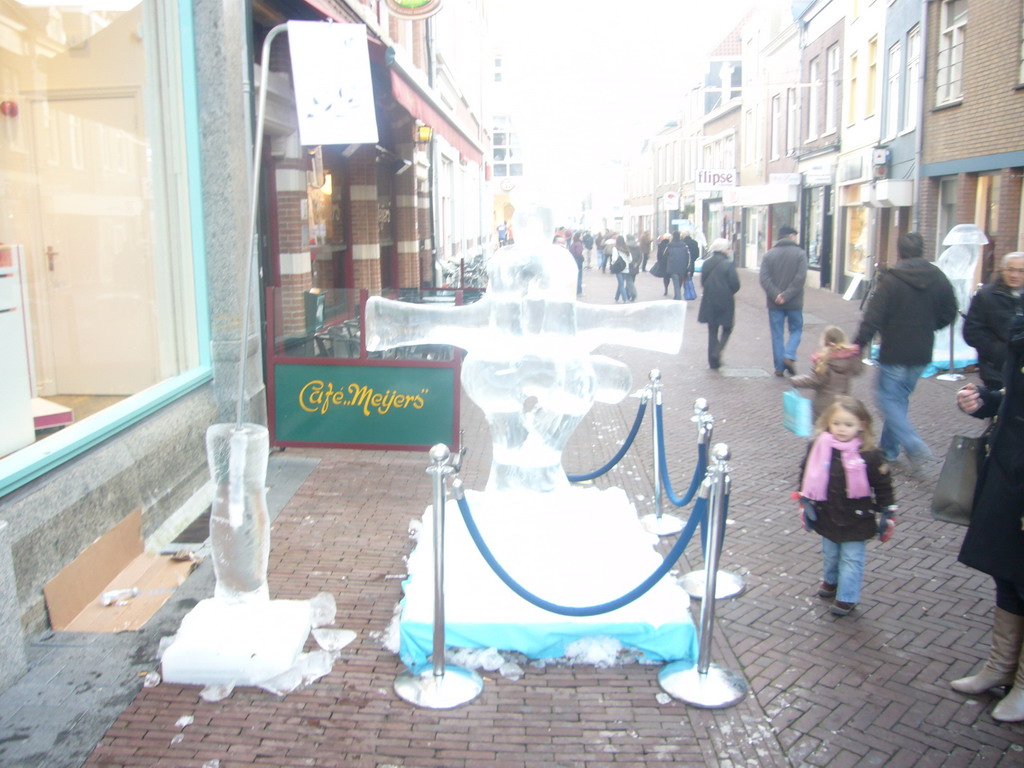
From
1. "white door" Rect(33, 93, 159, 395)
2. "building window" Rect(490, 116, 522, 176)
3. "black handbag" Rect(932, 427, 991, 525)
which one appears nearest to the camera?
"black handbag" Rect(932, 427, 991, 525)

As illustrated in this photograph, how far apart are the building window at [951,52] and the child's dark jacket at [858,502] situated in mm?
12115

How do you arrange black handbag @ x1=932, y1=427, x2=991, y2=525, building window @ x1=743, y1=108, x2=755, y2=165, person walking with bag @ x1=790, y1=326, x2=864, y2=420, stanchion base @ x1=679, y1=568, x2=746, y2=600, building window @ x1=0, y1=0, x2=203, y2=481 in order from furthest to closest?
1. building window @ x1=743, y1=108, x2=755, y2=165
2. person walking with bag @ x1=790, y1=326, x2=864, y2=420
3. building window @ x1=0, y1=0, x2=203, y2=481
4. stanchion base @ x1=679, y1=568, x2=746, y2=600
5. black handbag @ x1=932, y1=427, x2=991, y2=525

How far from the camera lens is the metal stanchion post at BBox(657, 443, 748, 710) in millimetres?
3541

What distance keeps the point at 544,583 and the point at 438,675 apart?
67 cm

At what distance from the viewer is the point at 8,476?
12.7 ft

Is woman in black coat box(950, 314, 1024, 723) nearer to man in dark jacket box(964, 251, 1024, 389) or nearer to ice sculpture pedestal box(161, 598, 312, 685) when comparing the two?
man in dark jacket box(964, 251, 1024, 389)

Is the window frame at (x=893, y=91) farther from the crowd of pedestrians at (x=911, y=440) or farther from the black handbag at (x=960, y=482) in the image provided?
the black handbag at (x=960, y=482)

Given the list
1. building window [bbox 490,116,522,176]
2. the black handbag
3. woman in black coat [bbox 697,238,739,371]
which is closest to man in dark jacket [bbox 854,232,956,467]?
the black handbag

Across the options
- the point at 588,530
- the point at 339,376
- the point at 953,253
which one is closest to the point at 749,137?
the point at 953,253

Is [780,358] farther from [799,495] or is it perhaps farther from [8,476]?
[8,476]

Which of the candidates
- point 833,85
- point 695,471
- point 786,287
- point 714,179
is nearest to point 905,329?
point 695,471

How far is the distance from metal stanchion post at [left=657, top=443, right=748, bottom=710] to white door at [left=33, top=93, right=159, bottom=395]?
3604mm

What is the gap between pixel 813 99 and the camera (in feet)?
78.0

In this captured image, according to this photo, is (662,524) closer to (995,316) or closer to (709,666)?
(709,666)
